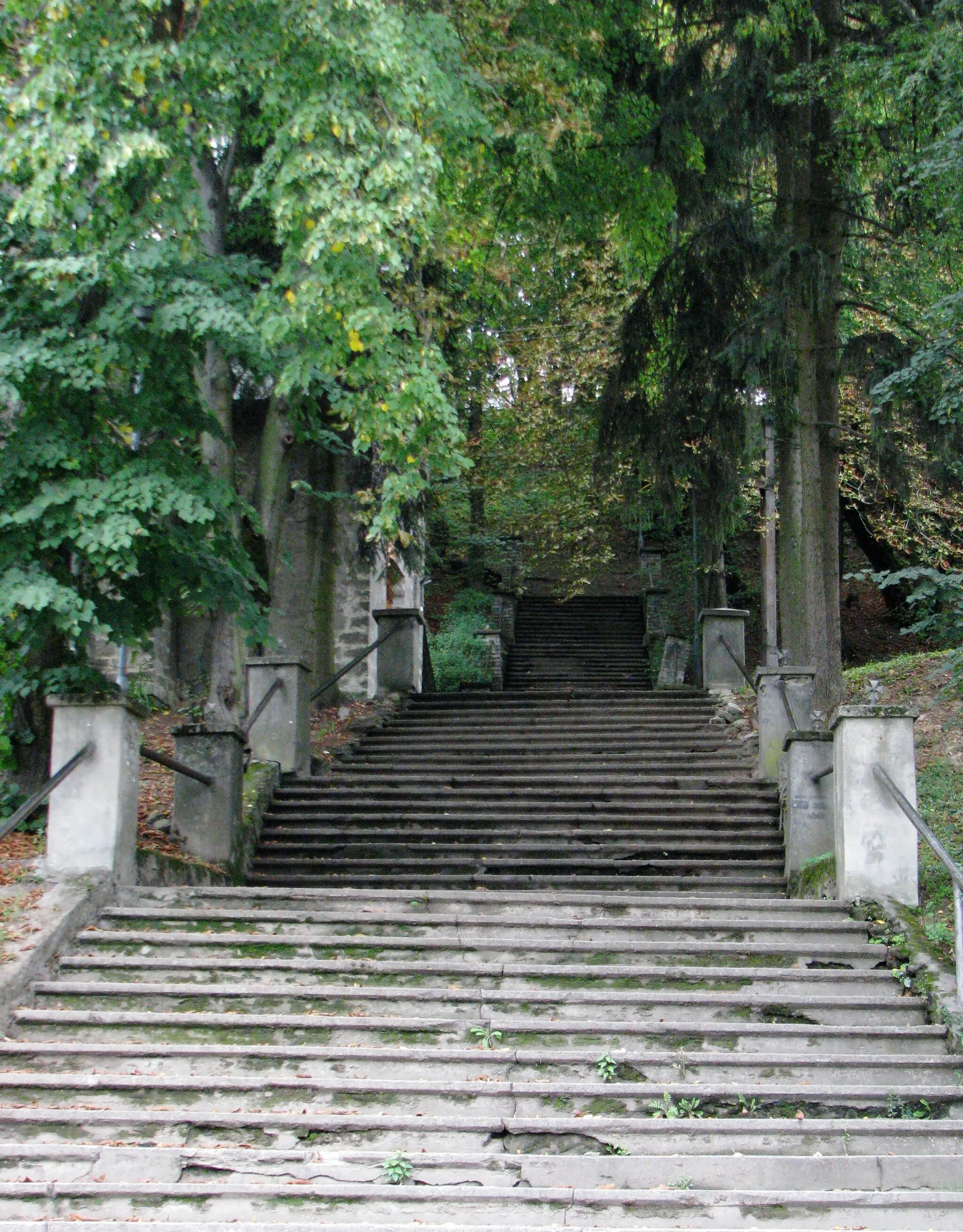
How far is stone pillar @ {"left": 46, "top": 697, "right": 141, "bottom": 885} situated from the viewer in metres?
8.73

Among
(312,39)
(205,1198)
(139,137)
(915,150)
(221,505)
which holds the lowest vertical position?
(205,1198)

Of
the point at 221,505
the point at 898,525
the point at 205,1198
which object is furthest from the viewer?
the point at 898,525

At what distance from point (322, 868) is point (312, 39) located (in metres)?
6.20

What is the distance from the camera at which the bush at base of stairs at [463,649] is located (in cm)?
2170

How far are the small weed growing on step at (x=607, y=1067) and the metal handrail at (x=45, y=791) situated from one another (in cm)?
357

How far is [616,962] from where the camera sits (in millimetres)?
8109

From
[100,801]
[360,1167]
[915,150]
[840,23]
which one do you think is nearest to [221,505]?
[100,801]

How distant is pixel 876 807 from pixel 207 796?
5.04 m

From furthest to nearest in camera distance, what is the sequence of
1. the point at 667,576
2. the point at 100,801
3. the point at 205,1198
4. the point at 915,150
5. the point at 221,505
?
the point at 667,576 → the point at 915,150 → the point at 221,505 → the point at 100,801 → the point at 205,1198

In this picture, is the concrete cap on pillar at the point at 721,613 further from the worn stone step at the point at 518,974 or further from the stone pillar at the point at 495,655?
the worn stone step at the point at 518,974

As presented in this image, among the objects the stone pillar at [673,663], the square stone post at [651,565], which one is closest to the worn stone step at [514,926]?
the stone pillar at [673,663]

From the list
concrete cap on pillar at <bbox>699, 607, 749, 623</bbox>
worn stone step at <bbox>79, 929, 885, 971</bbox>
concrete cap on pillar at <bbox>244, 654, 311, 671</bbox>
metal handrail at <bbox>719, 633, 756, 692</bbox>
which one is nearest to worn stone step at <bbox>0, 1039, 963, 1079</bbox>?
worn stone step at <bbox>79, 929, 885, 971</bbox>

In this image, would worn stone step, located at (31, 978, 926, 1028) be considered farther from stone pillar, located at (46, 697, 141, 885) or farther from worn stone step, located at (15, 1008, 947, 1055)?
stone pillar, located at (46, 697, 141, 885)

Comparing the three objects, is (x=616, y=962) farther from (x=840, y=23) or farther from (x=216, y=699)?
(x=840, y=23)
